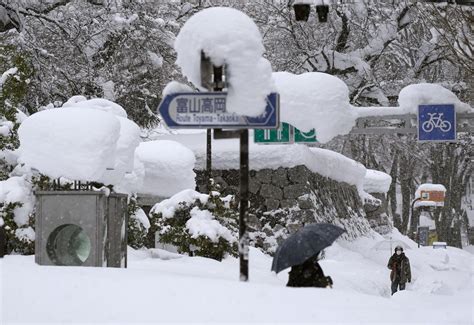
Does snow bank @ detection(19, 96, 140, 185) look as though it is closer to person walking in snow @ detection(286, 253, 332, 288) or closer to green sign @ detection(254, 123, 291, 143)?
person walking in snow @ detection(286, 253, 332, 288)

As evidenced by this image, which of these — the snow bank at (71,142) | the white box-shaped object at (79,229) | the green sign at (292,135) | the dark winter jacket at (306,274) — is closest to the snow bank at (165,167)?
the green sign at (292,135)

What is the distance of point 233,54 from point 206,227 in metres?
6.17

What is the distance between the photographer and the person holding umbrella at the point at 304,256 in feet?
26.1

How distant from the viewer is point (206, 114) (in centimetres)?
800

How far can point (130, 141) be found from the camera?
12672 millimetres

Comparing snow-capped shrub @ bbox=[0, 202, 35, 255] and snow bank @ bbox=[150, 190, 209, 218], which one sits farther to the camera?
snow bank @ bbox=[150, 190, 209, 218]

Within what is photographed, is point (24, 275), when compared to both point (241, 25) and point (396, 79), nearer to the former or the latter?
point (241, 25)

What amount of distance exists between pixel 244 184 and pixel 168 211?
6.26 meters

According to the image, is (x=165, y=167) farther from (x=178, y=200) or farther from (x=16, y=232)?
(x=16, y=232)

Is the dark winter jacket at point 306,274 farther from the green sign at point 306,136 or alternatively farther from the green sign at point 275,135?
the green sign at point 306,136

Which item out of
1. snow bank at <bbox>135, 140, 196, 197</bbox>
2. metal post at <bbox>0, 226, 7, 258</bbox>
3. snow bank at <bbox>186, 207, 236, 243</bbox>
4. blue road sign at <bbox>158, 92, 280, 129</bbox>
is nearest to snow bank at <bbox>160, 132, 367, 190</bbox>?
snow bank at <bbox>135, 140, 196, 197</bbox>

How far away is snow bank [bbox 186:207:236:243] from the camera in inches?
539

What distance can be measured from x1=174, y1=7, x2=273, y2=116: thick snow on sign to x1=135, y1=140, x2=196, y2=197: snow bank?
9064 mm

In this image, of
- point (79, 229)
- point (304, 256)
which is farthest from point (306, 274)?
point (79, 229)
